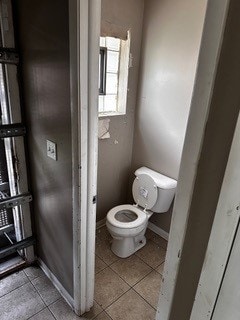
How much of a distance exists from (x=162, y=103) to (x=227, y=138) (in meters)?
1.56

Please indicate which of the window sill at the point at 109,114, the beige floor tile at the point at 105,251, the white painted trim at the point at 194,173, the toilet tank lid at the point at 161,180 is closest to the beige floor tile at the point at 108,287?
the beige floor tile at the point at 105,251

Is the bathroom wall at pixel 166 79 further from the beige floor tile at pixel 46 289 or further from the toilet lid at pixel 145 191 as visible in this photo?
the beige floor tile at pixel 46 289

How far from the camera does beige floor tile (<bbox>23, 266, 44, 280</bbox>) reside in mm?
1812

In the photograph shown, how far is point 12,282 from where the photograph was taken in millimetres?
1753

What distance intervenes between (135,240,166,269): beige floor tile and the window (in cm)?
133

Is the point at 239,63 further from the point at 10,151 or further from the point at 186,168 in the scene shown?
the point at 10,151

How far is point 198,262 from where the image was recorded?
0.68 meters

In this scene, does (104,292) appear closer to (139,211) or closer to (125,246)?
(125,246)

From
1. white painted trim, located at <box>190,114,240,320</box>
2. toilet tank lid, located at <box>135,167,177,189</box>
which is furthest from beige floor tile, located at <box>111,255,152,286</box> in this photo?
white painted trim, located at <box>190,114,240,320</box>

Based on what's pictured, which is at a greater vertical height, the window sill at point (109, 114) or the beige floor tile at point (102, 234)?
the window sill at point (109, 114)

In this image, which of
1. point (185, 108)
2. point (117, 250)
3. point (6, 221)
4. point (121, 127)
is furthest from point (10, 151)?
point (185, 108)

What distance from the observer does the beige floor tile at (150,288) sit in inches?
67.1

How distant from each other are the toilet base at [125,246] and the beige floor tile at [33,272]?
654mm

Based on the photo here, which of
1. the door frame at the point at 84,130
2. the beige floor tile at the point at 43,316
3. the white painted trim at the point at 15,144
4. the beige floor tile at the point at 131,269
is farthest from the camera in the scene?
the beige floor tile at the point at 131,269
